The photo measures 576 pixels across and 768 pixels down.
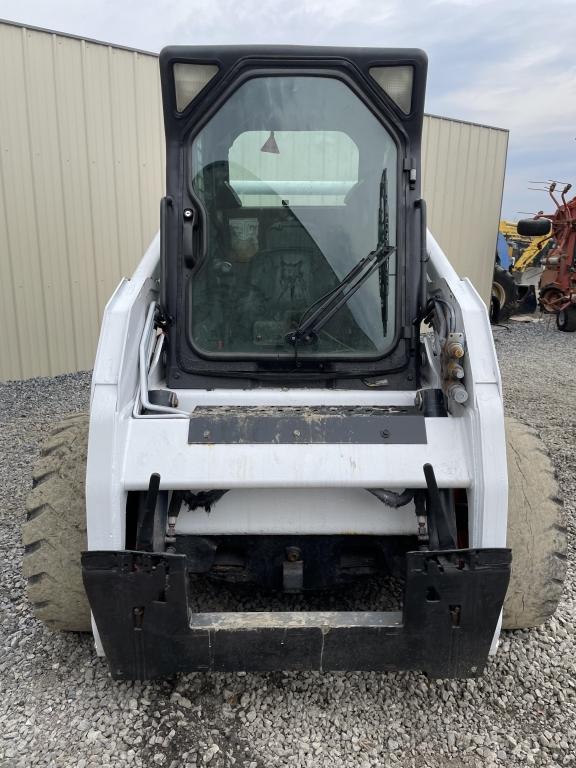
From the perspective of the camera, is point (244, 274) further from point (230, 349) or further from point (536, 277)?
point (536, 277)

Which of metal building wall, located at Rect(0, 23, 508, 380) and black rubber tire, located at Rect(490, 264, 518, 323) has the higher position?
metal building wall, located at Rect(0, 23, 508, 380)

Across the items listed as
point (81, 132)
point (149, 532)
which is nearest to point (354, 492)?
point (149, 532)

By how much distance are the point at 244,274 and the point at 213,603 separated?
4.81 feet

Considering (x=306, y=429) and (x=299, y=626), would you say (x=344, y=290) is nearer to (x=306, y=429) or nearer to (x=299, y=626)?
(x=306, y=429)

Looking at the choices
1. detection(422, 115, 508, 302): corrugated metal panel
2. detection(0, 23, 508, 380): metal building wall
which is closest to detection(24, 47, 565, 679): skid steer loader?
detection(0, 23, 508, 380): metal building wall

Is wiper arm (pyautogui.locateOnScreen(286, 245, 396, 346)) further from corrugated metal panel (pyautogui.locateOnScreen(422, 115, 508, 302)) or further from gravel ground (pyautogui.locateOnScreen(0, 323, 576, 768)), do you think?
corrugated metal panel (pyautogui.locateOnScreen(422, 115, 508, 302))

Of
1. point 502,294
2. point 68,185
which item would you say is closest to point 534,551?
point 68,185

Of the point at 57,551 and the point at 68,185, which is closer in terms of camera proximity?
the point at 57,551

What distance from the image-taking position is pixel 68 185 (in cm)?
682

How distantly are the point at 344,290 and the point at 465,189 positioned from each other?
29.1 feet

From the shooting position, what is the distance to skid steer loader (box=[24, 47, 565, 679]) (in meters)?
1.90

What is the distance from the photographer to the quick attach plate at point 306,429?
81.7 inches

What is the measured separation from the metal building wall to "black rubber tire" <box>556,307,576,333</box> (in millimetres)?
8726

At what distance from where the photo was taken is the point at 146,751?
1.91 m
